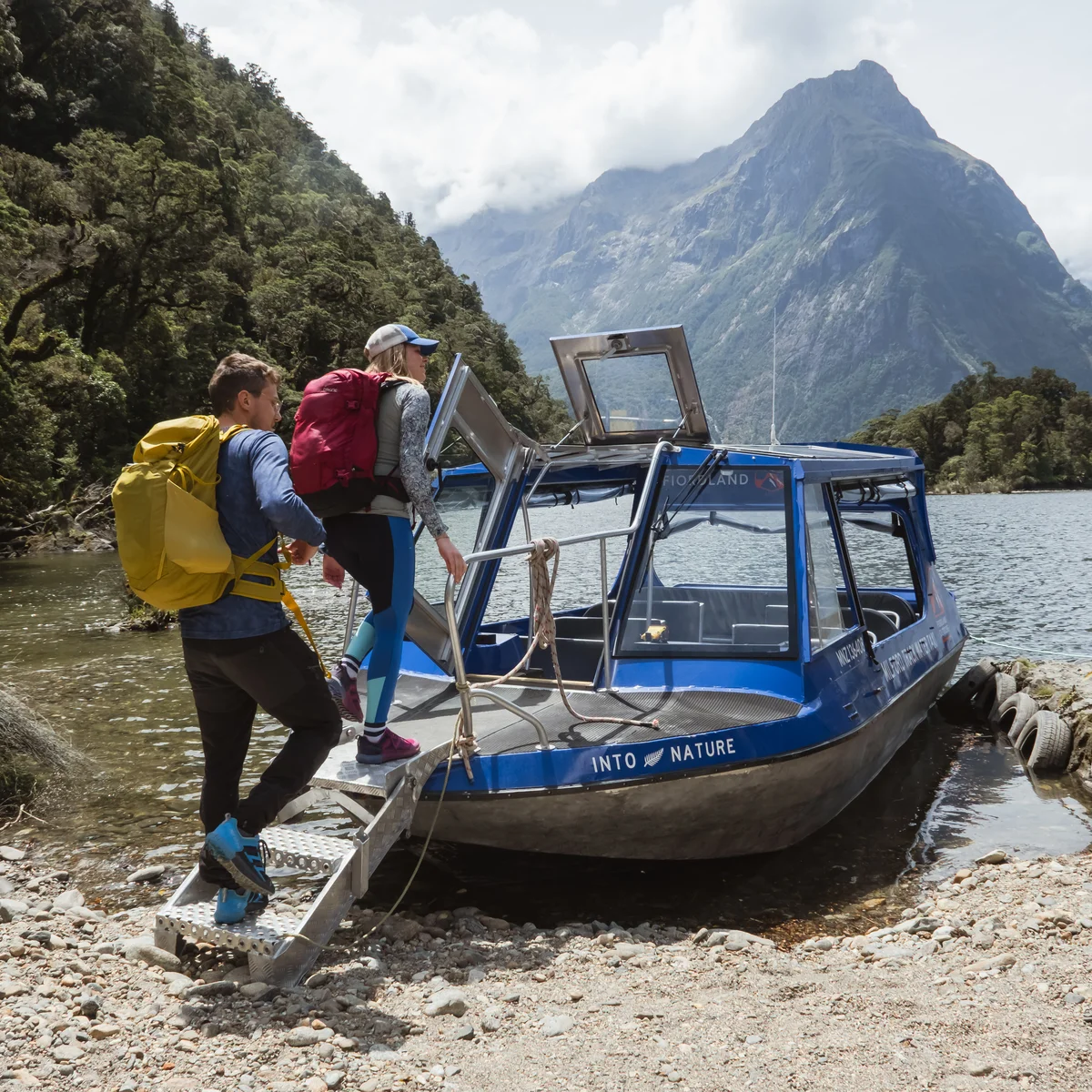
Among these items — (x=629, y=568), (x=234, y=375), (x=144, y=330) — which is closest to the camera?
(x=234, y=375)

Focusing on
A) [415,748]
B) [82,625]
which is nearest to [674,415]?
[415,748]

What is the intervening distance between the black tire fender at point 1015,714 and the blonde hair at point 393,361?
27.6ft

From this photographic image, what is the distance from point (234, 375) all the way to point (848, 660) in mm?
5079

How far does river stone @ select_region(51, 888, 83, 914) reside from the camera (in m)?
5.91

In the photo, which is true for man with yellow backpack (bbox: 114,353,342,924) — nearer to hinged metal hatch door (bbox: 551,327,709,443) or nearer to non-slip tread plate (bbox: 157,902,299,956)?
non-slip tread plate (bbox: 157,902,299,956)

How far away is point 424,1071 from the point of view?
3980 mm

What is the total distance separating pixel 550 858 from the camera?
707 centimetres

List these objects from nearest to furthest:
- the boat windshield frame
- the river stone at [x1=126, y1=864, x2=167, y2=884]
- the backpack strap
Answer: the backpack strap
the river stone at [x1=126, y1=864, x2=167, y2=884]
the boat windshield frame

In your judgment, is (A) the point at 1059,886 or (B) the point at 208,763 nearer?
(B) the point at 208,763

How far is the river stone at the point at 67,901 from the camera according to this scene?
5913 millimetres

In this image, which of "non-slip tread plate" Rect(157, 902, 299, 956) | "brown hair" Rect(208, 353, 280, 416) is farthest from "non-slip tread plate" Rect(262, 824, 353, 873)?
"brown hair" Rect(208, 353, 280, 416)

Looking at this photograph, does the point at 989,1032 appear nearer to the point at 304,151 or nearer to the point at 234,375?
the point at 234,375

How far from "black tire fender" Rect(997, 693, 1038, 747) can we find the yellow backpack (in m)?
9.34

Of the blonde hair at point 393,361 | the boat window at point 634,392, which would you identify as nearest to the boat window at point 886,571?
the boat window at point 634,392
